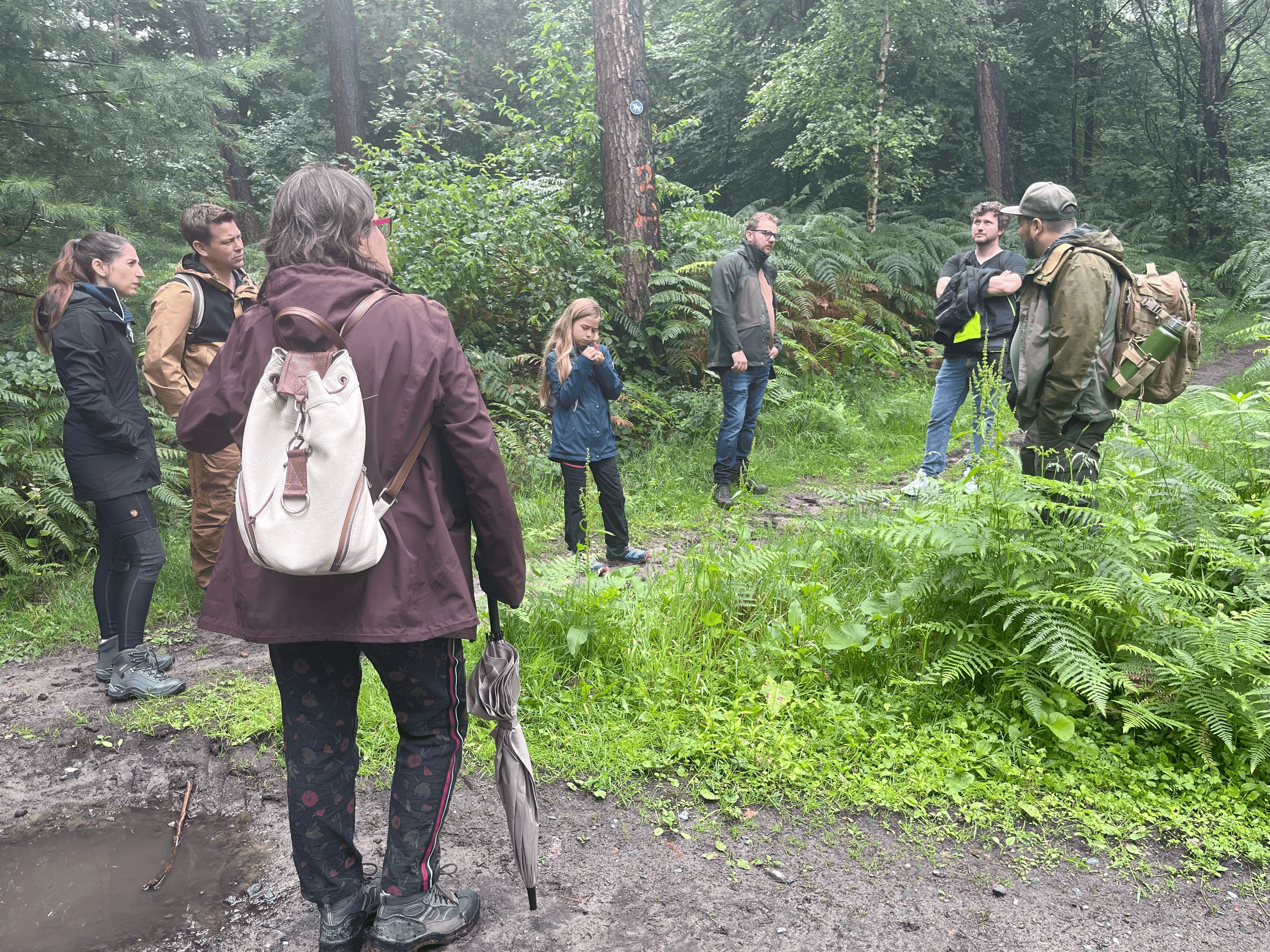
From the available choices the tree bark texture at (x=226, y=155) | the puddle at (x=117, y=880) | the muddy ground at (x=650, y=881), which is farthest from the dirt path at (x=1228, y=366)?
the tree bark texture at (x=226, y=155)

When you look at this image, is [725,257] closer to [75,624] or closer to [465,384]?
[465,384]

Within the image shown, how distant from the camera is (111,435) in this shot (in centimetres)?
377

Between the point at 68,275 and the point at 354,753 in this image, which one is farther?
the point at 68,275

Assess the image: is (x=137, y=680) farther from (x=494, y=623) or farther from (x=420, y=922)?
(x=494, y=623)

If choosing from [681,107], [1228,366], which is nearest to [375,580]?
[1228,366]

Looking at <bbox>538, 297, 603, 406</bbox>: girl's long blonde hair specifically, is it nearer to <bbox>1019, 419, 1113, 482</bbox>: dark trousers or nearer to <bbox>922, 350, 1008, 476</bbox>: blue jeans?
<bbox>1019, 419, 1113, 482</bbox>: dark trousers

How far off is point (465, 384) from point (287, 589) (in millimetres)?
696

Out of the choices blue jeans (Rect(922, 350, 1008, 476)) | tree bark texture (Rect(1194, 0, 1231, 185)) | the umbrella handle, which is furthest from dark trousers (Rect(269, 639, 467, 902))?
tree bark texture (Rect(1194, 0, 1231, 185))

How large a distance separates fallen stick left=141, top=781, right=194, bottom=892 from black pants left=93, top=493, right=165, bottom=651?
1.12 m

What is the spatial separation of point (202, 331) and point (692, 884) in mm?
3550

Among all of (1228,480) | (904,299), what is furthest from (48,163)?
(904,299)

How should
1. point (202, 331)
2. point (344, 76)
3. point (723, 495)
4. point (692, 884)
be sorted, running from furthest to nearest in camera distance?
point (344, 76) < point (723, 495) < point (202, 331) < point (692, 884)

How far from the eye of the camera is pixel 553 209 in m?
9.30

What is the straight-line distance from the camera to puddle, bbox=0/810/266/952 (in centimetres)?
250
